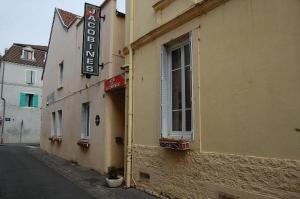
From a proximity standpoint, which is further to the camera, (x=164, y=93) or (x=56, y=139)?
(x=56, y=139)

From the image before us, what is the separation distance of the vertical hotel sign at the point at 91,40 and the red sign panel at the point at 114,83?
0.96 m

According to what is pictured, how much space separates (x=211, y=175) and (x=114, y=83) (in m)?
4.77

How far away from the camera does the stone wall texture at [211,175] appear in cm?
432

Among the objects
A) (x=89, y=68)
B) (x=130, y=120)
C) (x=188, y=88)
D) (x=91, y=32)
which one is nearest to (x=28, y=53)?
(x=91, y=32)

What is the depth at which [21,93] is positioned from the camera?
110 ft

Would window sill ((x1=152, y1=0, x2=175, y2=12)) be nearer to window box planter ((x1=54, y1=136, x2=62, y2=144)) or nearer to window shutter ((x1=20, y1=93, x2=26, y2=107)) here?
window box planter ((x1=54, y1=136, x2=62, y2=144))

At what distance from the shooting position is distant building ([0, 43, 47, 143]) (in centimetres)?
3253

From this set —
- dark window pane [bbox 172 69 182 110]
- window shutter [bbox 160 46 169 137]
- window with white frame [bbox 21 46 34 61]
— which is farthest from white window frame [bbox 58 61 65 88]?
window with white frame [bbox 21 46 34 61]

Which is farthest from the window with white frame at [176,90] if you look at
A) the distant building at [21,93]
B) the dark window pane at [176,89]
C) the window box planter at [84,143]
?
the distant building at [21,93]

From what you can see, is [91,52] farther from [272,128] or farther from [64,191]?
[272,128]

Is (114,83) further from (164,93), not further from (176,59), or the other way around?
(176,59)

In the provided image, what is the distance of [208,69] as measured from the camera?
576cm

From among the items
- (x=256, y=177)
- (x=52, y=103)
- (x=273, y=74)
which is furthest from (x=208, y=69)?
(x=52, y=103)

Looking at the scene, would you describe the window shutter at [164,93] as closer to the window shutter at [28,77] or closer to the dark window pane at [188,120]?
the dark window pane at [188,120]
